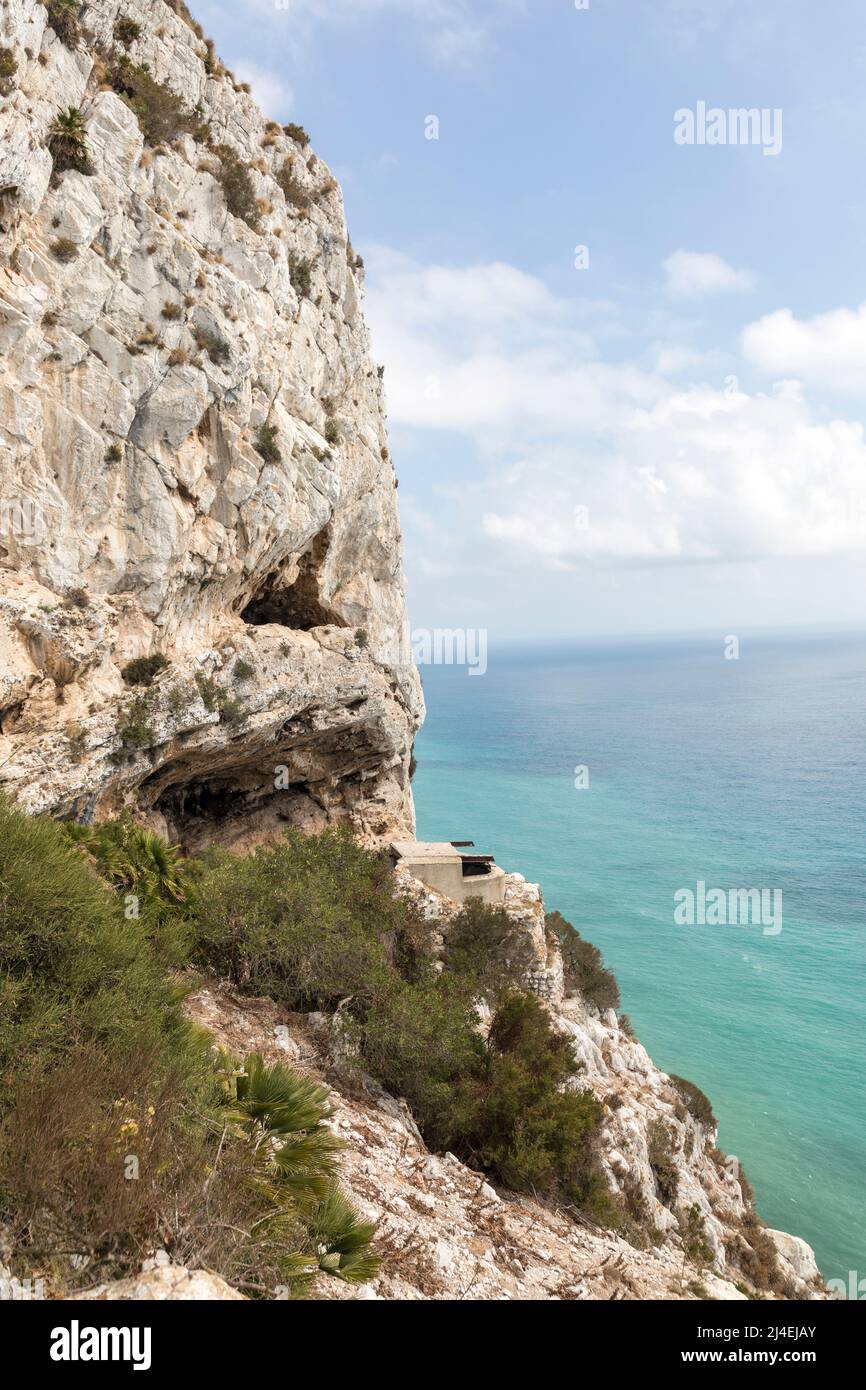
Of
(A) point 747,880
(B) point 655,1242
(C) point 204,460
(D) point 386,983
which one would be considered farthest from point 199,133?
(A) point 747,880

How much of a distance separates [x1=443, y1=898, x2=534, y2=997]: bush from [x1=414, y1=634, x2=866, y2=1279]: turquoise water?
486 inches

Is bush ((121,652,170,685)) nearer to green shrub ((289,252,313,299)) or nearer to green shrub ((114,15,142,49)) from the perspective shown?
green shrub ((289,252,313,299))

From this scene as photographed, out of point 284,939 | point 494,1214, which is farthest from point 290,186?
point 494,1214

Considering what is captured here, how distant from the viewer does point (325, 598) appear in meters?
22.6

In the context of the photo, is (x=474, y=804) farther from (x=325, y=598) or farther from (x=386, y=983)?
(x=386, y=983)

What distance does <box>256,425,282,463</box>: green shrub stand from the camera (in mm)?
18125

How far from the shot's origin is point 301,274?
21297mm

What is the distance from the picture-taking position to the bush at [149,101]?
1666 cm

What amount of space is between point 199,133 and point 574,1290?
82.4 feet

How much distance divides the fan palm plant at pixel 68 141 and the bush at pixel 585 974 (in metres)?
24.5

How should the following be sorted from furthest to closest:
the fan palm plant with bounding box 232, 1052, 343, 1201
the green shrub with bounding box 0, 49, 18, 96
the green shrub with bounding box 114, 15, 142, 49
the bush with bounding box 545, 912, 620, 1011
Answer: the bush with bounding box 545, 912, 620, 1011 → the green shrub with bounding box 114, 15, 142, 49 → the green shrub with bounding box 0, 49, 18, 96 → the fan palm plant with bounding box 232, 1052, 343, 1201

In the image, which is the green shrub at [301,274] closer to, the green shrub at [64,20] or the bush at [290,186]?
the bush at [290,186]

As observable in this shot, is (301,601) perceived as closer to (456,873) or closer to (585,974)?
(456,873)

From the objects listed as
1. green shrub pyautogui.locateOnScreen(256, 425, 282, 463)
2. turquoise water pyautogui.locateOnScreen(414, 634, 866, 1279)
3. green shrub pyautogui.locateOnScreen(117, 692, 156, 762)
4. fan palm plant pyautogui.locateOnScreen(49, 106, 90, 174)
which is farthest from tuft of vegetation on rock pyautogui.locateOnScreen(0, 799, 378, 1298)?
turquoise water pyautogui.locateOnScreen(414, 634, 866, 1279)
